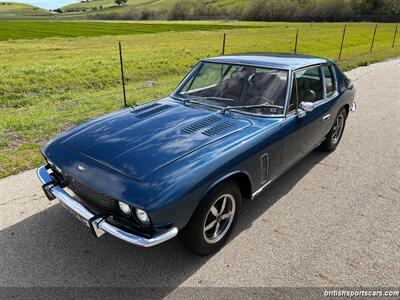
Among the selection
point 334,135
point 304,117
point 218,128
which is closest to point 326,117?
point 304,117

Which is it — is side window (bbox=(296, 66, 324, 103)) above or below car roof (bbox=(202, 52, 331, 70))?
below

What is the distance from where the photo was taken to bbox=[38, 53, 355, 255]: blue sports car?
2.46 metres

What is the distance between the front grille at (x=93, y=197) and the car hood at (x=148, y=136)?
0.77 feet

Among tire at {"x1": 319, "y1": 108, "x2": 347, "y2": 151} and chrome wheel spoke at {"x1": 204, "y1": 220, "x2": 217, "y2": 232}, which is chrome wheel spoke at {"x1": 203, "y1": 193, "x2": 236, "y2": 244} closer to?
chrome wheel spoke at {"x1": 204, "y1": 220, "x2": 217, "y2": 232}

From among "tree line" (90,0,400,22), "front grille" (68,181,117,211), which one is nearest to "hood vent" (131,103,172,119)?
"front grille" (68,181,117,211)

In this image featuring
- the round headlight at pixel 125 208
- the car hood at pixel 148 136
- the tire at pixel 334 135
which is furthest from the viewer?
the tire at pixel 334 135

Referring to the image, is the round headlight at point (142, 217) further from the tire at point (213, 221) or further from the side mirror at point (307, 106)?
the side mirror at point (307, 106)

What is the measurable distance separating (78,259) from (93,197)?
24.9 inches

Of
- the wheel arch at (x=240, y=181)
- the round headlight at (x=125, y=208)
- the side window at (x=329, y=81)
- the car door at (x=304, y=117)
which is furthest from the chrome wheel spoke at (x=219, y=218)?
the side window at (x=329, y=81)

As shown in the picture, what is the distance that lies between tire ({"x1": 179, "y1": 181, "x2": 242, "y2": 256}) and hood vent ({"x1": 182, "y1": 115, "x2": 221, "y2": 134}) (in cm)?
62

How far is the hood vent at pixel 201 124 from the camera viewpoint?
3145mm

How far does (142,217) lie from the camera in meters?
2.43

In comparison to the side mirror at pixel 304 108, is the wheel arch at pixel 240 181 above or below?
below

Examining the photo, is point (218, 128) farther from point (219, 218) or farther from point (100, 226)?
point (100, 226)
